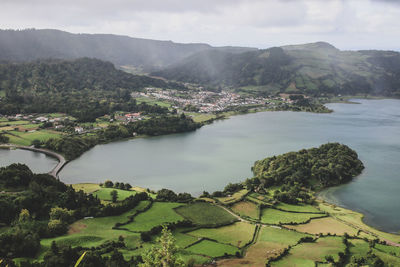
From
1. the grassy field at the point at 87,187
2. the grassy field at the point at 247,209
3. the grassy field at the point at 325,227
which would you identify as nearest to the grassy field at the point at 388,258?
the grassy field at the point at 325,227

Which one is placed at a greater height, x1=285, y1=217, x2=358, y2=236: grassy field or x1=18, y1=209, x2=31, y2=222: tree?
x1=18, y1=209, x2=31, y2=222: tree

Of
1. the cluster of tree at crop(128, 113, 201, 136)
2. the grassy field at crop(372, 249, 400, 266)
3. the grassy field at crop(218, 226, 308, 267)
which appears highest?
the cluster of tree at crop(128, 113, 201, 136)

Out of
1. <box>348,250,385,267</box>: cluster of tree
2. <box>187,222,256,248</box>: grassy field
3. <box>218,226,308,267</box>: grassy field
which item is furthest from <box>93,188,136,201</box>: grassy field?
<box>348,250,385,267</box>: cluster of tree

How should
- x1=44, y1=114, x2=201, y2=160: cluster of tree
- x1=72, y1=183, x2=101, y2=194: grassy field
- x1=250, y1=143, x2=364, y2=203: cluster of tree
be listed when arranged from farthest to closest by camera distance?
x1=44, y1=114, x2=201, y2=160: cluster of tree, x1=250, y1=143, x2=364, y2=203: cluster of tree, x1=72, y1=183, x2=101, y2=194: grassy field

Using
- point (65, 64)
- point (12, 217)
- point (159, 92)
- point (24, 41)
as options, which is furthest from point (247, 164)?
point (24, 41)

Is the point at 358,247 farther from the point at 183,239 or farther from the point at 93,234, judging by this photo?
the point at 93,234

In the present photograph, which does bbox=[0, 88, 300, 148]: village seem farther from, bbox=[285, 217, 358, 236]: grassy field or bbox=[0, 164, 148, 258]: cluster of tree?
bbox=[285, 217, 358, 236]: grassy field

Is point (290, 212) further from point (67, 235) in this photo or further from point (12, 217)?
point (12, 217)
